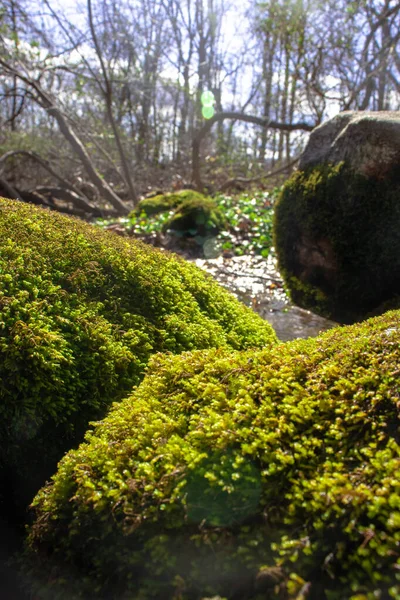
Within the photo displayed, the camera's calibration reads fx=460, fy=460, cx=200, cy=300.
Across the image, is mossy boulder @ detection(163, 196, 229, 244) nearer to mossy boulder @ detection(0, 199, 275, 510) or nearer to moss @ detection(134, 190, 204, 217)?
moss @ detection(134, 190, 204, 217)

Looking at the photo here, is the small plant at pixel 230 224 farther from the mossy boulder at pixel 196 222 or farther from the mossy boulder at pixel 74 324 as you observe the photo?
the mossy boulder at pixel 74 324

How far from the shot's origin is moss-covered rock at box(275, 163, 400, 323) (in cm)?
440

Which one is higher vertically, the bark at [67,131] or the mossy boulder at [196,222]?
the bark at [67,131]

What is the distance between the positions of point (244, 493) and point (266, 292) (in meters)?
4.92

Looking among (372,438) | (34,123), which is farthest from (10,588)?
(34,123)

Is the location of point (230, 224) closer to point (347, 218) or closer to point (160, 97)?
point (347, 218)

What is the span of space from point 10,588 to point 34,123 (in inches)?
638

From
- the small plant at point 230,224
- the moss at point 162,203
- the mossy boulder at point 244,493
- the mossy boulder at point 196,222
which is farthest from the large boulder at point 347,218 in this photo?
the moss at point 162,203

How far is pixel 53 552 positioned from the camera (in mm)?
1587

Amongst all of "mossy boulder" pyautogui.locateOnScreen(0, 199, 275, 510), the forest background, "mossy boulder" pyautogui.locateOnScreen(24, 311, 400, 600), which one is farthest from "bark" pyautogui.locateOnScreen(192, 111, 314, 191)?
"mossy boulder" pyautogui.locateOnScreen(24, 311, 400, 600)

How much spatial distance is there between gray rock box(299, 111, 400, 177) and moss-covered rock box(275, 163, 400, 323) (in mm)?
98

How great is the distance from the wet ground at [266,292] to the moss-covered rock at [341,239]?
8.3 inches

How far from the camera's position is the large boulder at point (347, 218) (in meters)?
4.39

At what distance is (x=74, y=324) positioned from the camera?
2.28 metres
